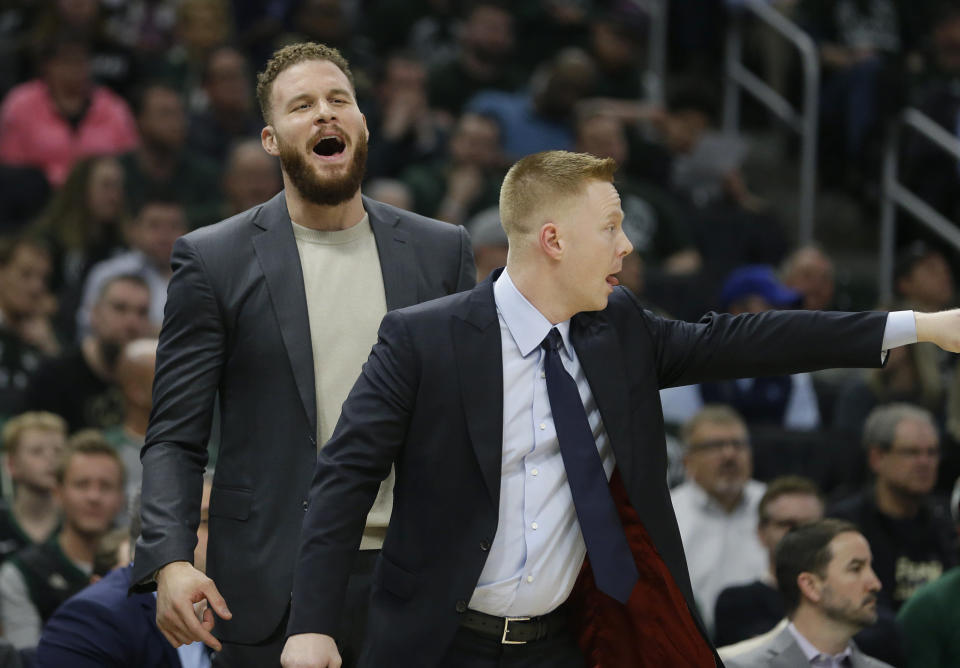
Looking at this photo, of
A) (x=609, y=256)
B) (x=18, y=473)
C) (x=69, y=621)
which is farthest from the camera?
(x=18, y=473)

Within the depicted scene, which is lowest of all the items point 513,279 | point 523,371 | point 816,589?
point 816,589

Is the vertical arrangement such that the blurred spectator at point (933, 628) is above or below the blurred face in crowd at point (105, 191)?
below

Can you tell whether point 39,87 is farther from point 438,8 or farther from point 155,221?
point 438,8

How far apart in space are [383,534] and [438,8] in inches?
310

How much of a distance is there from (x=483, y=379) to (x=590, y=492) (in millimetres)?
295

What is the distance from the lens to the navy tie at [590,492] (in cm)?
289

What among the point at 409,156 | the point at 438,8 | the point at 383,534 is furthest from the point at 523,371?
the point at 438,8

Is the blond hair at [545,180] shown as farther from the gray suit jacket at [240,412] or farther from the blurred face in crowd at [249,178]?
the blurred face in crowd at [249,178]

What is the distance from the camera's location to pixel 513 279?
3.05 meters

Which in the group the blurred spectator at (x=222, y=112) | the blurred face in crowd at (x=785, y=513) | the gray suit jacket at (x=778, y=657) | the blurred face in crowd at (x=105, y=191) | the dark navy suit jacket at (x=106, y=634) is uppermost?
the blurred spectator at (x=222, y=112)

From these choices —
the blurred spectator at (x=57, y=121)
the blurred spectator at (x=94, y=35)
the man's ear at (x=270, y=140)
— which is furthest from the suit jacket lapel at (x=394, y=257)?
the blurred spectator at (x=94, y=35)

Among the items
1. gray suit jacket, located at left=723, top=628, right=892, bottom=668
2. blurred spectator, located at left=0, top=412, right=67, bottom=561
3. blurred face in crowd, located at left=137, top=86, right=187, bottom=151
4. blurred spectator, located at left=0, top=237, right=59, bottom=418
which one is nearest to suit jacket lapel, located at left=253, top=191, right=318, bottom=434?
gray suit jacket, located at left=723, top=628, right=892, bottom=668

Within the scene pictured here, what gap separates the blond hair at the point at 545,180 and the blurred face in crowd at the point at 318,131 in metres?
0.41

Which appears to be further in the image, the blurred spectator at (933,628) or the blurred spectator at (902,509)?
the blurred spectator at (902,509)
